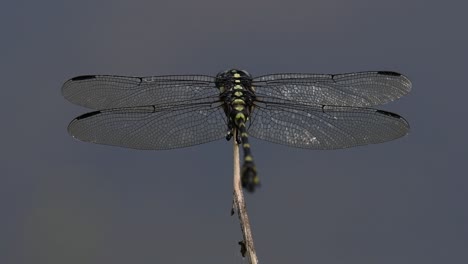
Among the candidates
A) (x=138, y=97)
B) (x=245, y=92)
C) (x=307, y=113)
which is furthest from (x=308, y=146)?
(x=138, y=97)

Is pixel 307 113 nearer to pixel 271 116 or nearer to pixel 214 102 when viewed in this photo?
pixel 271 116

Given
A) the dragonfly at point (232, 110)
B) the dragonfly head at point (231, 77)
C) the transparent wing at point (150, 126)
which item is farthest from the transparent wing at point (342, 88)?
the transparent wing at point (150, 126)

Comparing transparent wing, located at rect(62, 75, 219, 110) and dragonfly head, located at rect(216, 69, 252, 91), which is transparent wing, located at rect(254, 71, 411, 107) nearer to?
dragonfly head, located at rect(216, 69, 252, 91)

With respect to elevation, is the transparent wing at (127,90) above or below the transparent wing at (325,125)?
above

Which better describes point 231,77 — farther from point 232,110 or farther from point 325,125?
point 325,125

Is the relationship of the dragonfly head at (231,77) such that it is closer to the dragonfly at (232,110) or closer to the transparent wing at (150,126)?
the dragonfly at (232,110)

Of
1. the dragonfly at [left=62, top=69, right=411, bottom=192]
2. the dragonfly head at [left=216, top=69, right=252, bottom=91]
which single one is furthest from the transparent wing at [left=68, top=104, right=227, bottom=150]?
the dragonfly head at [left=216, top=69, right=252, bottom=91]

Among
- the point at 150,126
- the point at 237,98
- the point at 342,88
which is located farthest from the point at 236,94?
the point at 342,88
